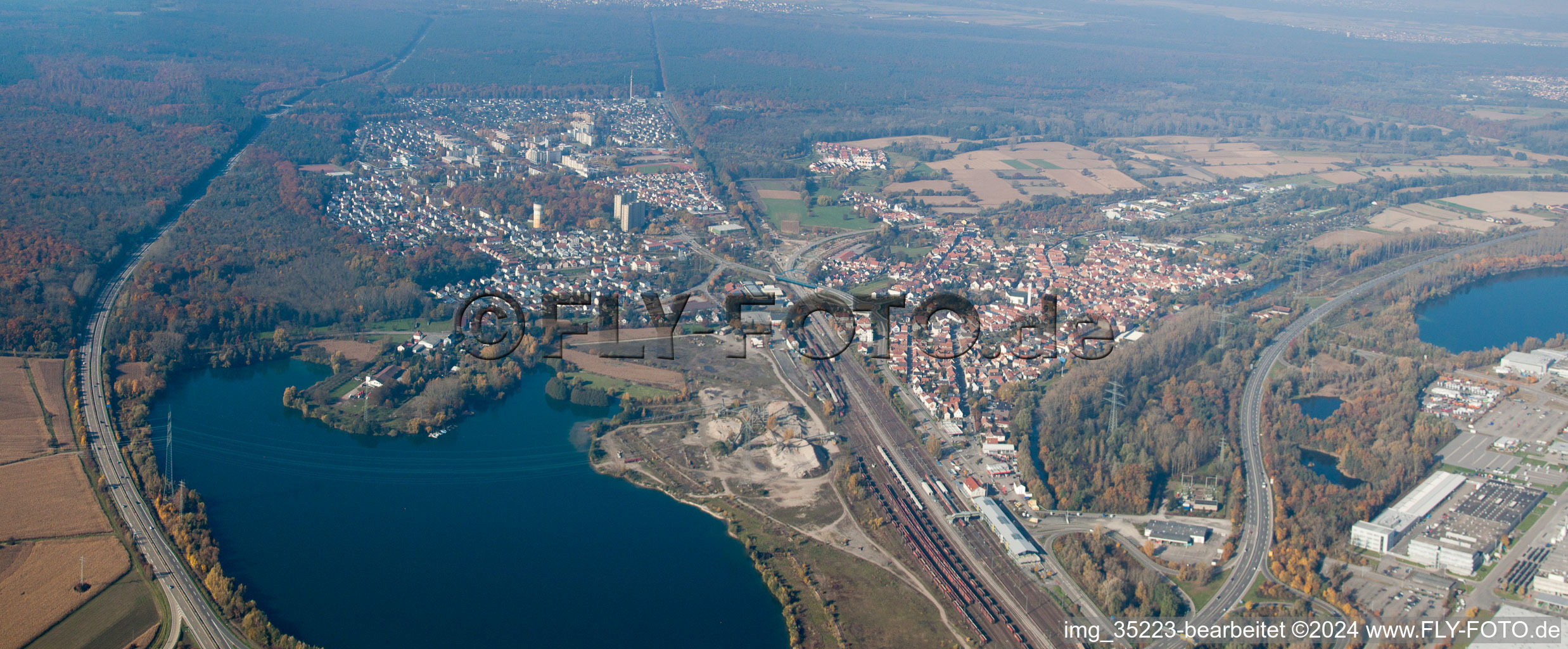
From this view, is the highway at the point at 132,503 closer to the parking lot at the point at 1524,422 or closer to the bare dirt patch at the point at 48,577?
the bare dirt patch at the point at 48,577

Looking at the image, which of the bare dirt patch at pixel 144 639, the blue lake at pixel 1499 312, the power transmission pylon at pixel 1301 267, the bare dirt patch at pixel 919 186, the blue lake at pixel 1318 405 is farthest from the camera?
the bare dirt patch at pixel 919 186

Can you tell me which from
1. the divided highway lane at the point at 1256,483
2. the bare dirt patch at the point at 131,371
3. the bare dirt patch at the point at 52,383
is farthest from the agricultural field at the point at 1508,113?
the bare dirt patch at the point at 52,383

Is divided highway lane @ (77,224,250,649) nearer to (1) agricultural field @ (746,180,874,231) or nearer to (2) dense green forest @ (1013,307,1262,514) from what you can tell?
(2) dense green forest @ (1013,307,1262,514)

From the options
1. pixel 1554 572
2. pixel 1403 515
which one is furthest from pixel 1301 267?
pixel 1554 572

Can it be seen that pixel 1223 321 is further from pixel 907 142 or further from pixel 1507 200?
pixel 907 142

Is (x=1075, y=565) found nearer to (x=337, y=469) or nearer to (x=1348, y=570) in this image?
(x=1348, y=570)

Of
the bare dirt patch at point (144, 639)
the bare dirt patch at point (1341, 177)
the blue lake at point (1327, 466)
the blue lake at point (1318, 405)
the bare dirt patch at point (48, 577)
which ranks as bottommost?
the blue lake at point (1318, 405)

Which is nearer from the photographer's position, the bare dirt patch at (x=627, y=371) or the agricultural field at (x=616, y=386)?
the agricultural field at (x=616, y=386)
